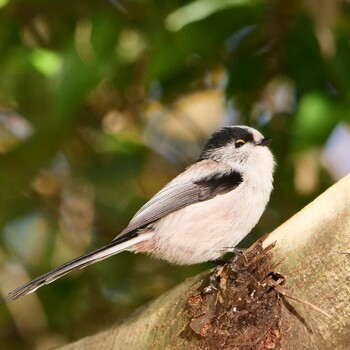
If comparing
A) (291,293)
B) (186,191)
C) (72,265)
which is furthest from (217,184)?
(291,293)

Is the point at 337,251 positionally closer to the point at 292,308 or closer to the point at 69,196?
the point at 292,308

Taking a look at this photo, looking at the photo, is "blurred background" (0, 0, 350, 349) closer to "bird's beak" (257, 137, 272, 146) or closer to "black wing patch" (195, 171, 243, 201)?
"bird's beak" (257, 137, 272, 146)

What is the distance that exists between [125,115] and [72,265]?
2.05 m

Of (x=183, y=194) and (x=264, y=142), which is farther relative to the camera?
(x=264, y=142)

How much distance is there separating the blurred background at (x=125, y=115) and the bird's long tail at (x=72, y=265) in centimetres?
64

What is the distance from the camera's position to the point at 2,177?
4.07m

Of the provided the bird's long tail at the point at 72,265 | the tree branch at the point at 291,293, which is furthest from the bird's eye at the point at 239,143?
the tree branch at the point at 291,293

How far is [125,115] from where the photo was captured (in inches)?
182

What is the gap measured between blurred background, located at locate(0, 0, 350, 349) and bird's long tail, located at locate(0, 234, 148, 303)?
64 cm

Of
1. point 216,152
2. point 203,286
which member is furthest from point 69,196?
point 203,286

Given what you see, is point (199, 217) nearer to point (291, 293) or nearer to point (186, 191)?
point (186, 191)

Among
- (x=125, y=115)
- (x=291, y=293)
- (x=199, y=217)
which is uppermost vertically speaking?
(x=291, y=293)

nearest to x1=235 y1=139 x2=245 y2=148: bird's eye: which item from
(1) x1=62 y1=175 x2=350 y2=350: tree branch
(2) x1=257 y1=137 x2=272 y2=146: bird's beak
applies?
(2) x1=257 y1=137 x2=272 y2=146: bird's beak

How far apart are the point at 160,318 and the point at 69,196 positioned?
2.38 metres
